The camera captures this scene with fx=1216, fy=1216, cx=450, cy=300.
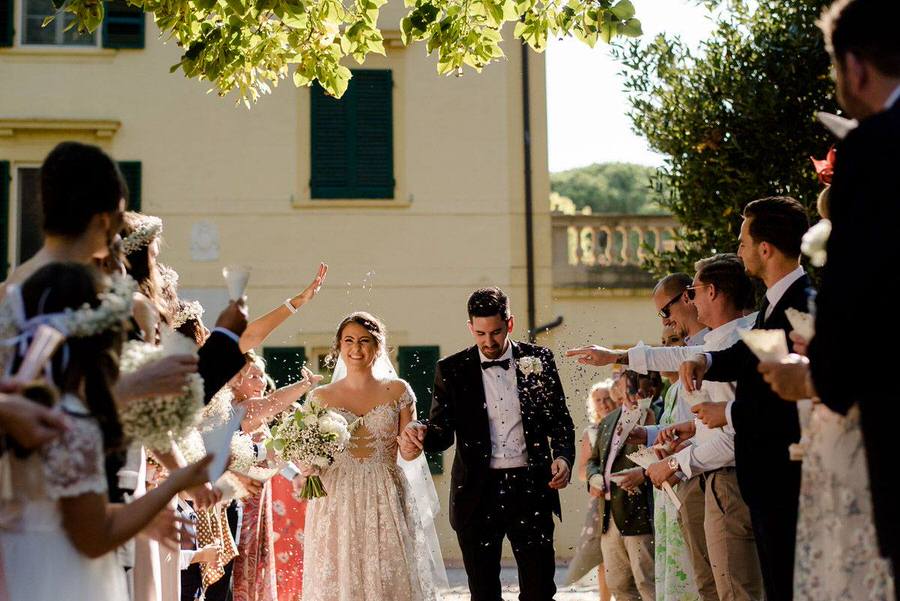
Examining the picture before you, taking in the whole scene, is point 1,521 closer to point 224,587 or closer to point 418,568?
point 224,587

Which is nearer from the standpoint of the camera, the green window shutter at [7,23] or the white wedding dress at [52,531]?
the white wedding dress at [52,531]

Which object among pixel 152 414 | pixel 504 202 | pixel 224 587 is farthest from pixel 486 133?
pixel 152 414

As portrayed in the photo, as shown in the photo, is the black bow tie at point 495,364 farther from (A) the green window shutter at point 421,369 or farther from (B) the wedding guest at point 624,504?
(A) the green window shutter at point 421,369

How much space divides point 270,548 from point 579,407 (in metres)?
7.43

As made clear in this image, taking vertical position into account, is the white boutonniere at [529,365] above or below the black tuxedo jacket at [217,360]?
below

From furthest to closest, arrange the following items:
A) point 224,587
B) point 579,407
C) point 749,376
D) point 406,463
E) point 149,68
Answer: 1. point 149,68
2. point 579,407
3. point 406,463
4. point 224,587
5. point 749,376

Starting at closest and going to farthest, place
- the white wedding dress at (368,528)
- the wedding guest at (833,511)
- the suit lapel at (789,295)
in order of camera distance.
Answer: the wedding guest at (833,511)
the suit lapel at (789,295)
the white wedding dress at (368,528)

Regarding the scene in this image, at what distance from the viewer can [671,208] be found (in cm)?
1107

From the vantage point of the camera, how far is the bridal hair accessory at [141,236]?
5.33 m

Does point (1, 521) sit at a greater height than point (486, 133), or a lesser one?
lesser

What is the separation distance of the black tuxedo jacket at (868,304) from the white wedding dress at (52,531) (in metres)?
1.94

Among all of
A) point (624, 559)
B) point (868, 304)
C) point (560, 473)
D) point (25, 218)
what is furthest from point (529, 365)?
point (25, 218)

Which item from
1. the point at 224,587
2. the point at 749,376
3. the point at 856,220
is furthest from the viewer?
the point at 224,587

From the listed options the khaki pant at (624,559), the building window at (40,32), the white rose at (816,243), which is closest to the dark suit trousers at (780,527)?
the white rose at (816,243)
